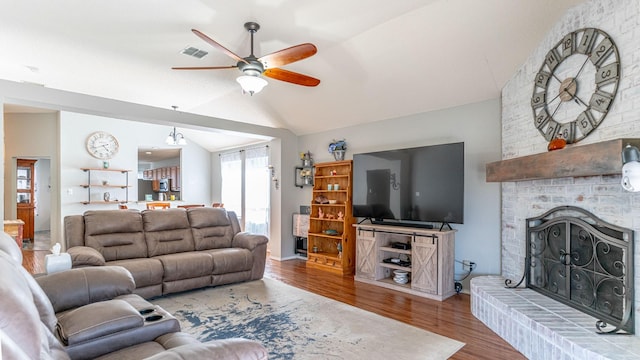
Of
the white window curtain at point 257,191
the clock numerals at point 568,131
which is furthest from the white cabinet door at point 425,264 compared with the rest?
the white window curtain at point 257,191

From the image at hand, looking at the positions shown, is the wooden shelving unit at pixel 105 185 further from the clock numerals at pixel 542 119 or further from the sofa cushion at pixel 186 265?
the clock numerals at pixel 542 119

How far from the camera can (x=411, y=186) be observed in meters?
4.26

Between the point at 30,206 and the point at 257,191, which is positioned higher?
the point at 257,191

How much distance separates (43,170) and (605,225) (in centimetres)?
1315

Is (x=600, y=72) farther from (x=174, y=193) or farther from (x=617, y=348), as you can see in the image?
(x=174, y=193)

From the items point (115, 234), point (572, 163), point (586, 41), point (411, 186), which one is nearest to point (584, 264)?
point (572, 163)

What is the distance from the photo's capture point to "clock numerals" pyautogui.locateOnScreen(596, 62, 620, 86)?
93.8 inches

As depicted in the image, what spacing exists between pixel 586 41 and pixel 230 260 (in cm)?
426

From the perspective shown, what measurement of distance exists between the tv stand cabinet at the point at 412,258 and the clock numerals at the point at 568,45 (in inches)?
82.9

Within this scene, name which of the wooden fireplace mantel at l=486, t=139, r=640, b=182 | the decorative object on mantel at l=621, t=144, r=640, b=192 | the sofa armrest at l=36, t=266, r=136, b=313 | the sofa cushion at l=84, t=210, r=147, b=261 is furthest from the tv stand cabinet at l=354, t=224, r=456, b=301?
the sofa armrest at l=36, t=266, r=136, b=313

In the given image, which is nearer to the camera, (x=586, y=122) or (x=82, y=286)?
(x=82, y=286)

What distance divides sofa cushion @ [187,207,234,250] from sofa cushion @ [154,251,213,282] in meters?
0.41

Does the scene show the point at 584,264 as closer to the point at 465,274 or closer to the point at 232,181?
the point at 465,274

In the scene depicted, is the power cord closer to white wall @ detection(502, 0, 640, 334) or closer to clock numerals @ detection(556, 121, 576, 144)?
white wall @ detection(502, 0, 640, 334)
